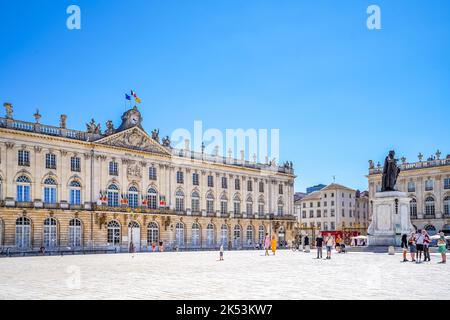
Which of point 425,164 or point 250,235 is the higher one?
point 425,164

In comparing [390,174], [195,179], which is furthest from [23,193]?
[390,174]

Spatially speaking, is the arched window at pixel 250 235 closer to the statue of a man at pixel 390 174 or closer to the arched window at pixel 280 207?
the arched window at pixel 280 207

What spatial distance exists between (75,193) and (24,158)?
19.5 feet

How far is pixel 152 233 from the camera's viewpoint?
190ft

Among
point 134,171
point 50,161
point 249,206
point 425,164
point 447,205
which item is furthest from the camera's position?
point 425,164

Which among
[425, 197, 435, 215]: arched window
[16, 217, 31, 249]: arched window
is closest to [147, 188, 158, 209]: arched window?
[16, 217, 31, 249]: arched window

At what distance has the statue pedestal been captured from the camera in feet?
115

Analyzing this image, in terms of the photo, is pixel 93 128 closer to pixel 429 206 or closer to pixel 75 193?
pixel 75 193

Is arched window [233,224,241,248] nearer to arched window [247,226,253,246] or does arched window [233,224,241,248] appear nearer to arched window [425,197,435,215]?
arched window [247,226,253,246]

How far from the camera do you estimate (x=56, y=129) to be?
5097 centimetres

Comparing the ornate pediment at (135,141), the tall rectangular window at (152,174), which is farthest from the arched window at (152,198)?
the ornate pediment at (135,141)

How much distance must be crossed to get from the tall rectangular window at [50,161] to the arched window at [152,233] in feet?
40.8
